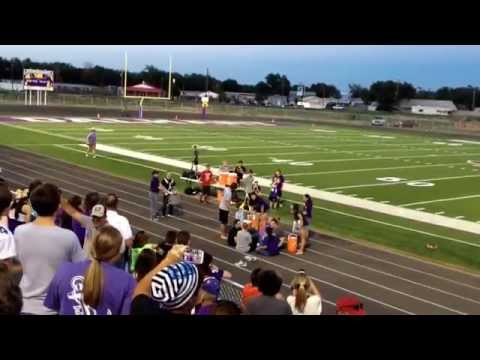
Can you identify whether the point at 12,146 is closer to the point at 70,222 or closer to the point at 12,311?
A: the point at 70,222

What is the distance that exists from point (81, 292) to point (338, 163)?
26614 mm

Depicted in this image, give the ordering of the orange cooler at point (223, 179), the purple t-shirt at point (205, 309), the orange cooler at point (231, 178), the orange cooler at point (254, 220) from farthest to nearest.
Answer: the orange cooler at point (223, 179), the orange cooler at point (231, 178), the orange cooler at point (254, 220), the purple t-shirt at point (205, 309)

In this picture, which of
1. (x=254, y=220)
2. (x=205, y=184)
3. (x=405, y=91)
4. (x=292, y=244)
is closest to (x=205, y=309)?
(x=292, y=244)

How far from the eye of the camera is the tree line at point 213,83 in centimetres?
11956

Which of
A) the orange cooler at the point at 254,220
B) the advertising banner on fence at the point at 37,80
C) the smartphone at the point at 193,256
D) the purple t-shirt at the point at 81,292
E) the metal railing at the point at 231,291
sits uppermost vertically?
the advertising banner on fence at the point at 37,80

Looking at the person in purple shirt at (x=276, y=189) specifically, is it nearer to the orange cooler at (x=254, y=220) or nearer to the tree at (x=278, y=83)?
the orange cooler at (x=254, y=220)

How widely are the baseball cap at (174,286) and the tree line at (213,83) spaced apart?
356ft

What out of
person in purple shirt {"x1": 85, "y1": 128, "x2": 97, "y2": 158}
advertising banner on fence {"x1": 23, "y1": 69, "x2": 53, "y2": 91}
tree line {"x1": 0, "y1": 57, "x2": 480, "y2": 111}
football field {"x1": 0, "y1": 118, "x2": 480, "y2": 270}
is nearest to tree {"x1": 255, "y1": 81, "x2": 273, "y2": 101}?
tree line {"x1": 0, "y1": 57, "x2": 480, "y2": 111}

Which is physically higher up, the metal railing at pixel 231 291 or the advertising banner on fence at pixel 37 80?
the advertising banner on fence at pixel 37 80

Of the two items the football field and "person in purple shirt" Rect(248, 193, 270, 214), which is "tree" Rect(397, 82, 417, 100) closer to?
the football field

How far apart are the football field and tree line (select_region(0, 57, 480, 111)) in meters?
69.8

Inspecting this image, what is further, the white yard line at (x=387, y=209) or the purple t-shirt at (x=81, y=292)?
the white yard line at (x=387, y=209)

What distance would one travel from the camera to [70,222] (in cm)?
640

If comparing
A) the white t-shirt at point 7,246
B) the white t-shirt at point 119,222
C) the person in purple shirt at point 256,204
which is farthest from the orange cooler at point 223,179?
the white t-shirt at point 7,246
